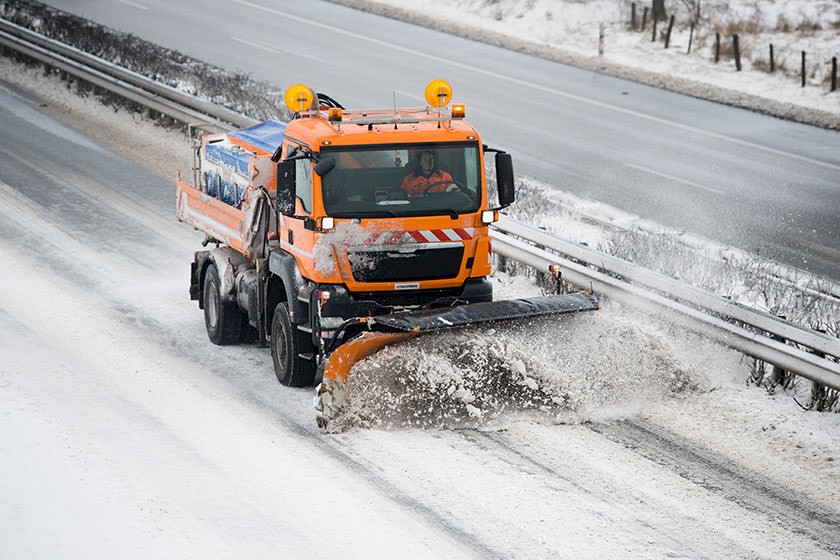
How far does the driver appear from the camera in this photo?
31.8ft

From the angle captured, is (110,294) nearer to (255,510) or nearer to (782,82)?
(255,510)

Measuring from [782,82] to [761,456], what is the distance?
1656 cm

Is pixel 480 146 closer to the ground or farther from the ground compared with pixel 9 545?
farther from the ground

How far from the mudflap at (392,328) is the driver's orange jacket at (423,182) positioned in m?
0.96

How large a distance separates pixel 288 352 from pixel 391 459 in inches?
70.5

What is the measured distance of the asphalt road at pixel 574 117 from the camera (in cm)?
1605

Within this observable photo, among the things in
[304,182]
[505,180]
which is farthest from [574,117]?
[304,182]

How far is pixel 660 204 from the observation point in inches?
643

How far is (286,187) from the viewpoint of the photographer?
9688 mm

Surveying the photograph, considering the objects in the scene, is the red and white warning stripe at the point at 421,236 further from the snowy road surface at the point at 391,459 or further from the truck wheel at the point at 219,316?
the truck wheel at the point at 219,316

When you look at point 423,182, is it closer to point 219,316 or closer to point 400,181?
point 400,181

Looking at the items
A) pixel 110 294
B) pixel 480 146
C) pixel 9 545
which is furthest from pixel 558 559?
pixel 110 294

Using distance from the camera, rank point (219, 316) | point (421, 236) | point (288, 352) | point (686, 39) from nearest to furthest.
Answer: point (421, 236) → point (288, 352) → point (219, 316) → point (686, 39)

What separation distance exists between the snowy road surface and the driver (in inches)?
50.2
